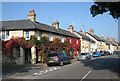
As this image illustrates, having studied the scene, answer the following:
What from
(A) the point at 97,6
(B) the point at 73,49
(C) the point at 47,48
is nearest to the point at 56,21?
(B) the point at 73,49

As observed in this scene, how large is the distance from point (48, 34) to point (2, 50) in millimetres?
8339

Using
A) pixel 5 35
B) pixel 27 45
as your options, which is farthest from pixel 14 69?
pixel 5 35

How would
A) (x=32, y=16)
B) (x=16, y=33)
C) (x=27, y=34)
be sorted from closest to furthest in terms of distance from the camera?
1. (x=27, y=34)
2. (x=16, y=33)
3. (x=32, y=16)

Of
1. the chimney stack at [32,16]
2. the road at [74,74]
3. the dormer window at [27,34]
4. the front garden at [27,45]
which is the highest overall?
the chimney stack at [32,16]

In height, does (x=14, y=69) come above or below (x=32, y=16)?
below

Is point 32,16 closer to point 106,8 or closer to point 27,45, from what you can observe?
point 27,45

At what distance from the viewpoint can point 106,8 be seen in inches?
459

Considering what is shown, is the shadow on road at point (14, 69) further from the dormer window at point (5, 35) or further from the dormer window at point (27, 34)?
the dormer window at point (5, 35)

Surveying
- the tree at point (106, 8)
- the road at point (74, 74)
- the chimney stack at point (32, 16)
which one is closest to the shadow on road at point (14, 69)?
the road at point (74, 74)

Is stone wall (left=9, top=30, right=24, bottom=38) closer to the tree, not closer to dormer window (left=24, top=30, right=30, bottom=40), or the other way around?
dormer window (left=24, top=30, right=30, bottom=40)

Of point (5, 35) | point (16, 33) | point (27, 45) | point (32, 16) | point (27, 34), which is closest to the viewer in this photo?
point (27, 45)

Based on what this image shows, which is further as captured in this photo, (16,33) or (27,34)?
(16,33)

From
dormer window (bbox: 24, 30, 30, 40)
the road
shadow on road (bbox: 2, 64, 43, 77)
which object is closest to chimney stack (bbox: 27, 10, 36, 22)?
dormer window (bbox: 24, 30, 30, 40)

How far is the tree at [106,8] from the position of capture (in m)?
11.0
